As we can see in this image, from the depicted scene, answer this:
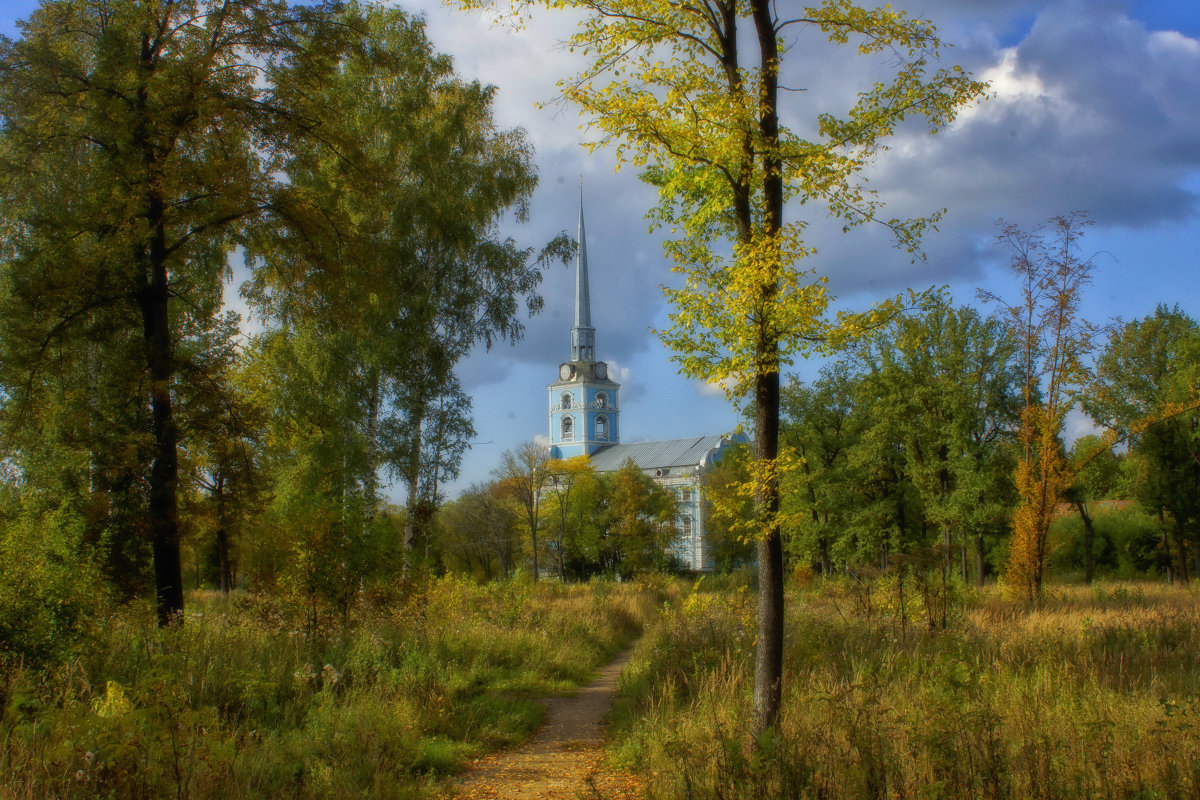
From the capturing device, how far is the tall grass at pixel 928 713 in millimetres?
4445

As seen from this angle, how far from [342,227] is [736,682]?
749 centimetres

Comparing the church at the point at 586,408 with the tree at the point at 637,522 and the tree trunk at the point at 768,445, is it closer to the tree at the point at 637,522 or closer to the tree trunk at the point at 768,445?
the tree at the point at 637,522

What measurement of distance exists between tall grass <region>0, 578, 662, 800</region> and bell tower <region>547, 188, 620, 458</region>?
73.8 meters

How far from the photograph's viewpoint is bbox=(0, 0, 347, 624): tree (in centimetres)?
888

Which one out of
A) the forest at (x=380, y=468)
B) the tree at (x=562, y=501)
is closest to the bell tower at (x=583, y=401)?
the tree at (x=562, y=501)

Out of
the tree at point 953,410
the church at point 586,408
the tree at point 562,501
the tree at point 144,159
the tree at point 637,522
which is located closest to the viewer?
the tree at point 144,159

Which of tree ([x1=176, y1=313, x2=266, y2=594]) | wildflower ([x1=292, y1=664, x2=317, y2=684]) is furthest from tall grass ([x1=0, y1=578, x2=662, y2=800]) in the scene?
tree ([x1=176, y1=313, x2=266, y2=594])

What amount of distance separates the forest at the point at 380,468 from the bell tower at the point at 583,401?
6623cm

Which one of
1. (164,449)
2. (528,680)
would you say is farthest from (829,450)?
(164,449)

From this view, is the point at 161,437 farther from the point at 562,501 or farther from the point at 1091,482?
the point at 562,501

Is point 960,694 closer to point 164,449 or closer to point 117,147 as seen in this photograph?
point 164,449

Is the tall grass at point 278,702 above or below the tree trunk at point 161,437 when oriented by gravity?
below

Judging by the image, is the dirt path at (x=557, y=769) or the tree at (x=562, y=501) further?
the tree at (x=562, y=501)

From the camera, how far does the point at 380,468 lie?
15.8 metres
